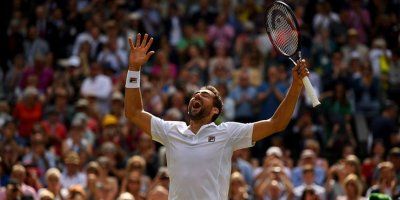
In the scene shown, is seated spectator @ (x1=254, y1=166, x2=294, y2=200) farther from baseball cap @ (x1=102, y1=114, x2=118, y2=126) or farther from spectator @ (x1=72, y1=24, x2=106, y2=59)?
spectator @ (x1=72, y1=24, x2=106, y2=59)

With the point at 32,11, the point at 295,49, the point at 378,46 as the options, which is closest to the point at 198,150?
the point at 295,49

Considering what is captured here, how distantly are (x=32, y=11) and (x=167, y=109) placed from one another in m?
4.97

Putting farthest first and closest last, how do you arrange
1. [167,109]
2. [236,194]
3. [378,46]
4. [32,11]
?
[32,11], [378,46], [167,109], [236,194]

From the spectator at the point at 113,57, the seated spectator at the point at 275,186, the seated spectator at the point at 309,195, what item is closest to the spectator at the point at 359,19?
the spectator at the point at 113,57

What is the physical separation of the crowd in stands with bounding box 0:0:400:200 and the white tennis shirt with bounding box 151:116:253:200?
4390 millimetres

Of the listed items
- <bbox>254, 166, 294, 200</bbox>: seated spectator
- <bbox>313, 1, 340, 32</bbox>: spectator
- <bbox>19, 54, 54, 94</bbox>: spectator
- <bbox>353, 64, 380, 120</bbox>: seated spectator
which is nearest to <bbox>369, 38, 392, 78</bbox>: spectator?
<bbox>353, 64, 380, 120</bbox>: seated spectator

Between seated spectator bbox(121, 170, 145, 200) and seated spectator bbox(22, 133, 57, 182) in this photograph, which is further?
seated spectator bbox(22, 133, 57, 182)

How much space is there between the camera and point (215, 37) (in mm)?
20312

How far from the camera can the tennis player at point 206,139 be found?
305 inches

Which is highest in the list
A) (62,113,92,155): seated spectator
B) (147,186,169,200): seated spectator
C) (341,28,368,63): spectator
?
(341,28,368,63): spectator

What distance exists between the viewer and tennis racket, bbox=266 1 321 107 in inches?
322

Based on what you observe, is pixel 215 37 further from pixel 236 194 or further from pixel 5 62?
pixel 236 194

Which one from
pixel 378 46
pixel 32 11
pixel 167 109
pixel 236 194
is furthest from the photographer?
pixel 32 11

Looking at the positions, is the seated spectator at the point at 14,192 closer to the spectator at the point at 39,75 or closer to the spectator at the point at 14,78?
the spectator at the point at 39,75
